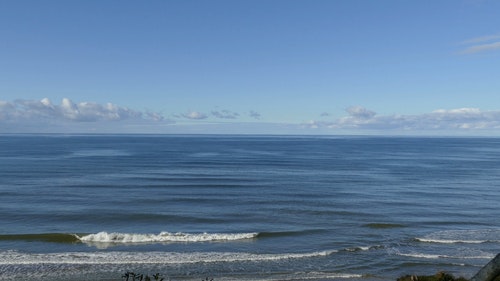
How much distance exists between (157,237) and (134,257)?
14.0ft

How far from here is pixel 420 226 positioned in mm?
33562

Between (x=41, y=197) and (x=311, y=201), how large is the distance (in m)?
25.6

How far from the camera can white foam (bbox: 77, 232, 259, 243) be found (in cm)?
2905

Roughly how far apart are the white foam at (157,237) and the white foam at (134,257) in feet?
9.95

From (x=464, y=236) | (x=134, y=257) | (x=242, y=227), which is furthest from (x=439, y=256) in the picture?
(x=134, y=257)

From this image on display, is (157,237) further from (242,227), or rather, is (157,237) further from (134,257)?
(242,227)

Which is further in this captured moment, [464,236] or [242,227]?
[242,227]

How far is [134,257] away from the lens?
25141 mm

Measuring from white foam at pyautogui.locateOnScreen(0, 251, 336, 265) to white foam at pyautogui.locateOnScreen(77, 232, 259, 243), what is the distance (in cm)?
303

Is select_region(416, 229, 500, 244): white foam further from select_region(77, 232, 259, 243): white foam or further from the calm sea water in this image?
select_region(77, 232, 259, 243): white foam

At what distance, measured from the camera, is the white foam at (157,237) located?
1144 inches

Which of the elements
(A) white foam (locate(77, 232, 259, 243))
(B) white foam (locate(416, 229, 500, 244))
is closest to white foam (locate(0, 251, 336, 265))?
(A) white foam (locate(77, 232, 259, 243))

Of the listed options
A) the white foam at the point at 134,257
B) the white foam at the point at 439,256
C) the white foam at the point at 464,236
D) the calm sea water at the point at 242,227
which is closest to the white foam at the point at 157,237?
the calm sea water at the point at 242,227

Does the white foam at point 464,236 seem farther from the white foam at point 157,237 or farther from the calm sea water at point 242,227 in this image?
the white foam at point 157,237
